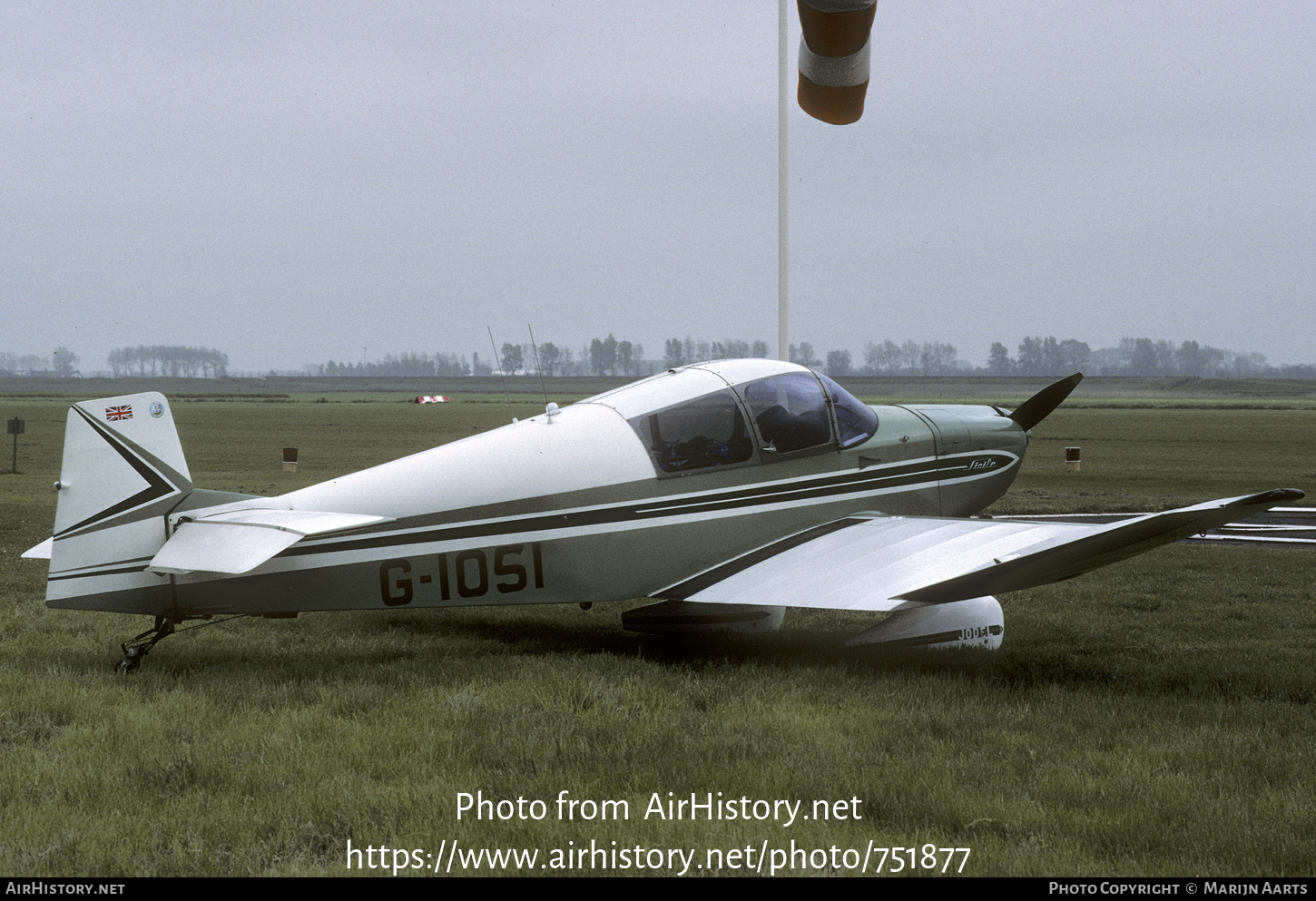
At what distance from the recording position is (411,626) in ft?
26.7

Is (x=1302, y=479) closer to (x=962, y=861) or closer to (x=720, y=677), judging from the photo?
(x=720, y=677)

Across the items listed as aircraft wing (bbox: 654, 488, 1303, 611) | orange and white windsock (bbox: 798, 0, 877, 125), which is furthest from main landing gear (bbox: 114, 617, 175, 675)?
orange and white windsock (bbox: 798, 0, 877, 125)

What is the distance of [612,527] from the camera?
6629mm

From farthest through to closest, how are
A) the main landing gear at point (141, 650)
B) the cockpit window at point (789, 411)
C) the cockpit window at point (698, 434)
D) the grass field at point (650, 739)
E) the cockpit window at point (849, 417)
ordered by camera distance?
the cockpit window at point (849, 417), the cockpit window at point (789, 411), the cockpit window at point (698, 434), the main landing gear at point (141, 650), the grass field at point (650, 739)

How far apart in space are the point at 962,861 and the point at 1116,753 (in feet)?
5.11

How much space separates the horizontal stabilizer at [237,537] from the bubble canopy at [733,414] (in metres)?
2.05

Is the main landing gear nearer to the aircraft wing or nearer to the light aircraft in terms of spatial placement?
the light aircraft

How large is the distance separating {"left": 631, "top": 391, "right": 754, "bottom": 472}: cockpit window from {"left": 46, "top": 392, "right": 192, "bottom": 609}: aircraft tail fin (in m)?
2.97

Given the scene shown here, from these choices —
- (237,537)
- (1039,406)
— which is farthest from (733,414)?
(1039,406)

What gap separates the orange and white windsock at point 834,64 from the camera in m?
6.23

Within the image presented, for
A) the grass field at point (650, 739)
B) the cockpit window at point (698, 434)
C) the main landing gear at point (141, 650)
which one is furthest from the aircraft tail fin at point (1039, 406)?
the main landing gear at point (141, 650)

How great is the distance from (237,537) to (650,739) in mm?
2646

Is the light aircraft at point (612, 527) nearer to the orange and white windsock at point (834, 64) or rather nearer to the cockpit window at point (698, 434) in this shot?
the cockpit window at point (698, 434)
